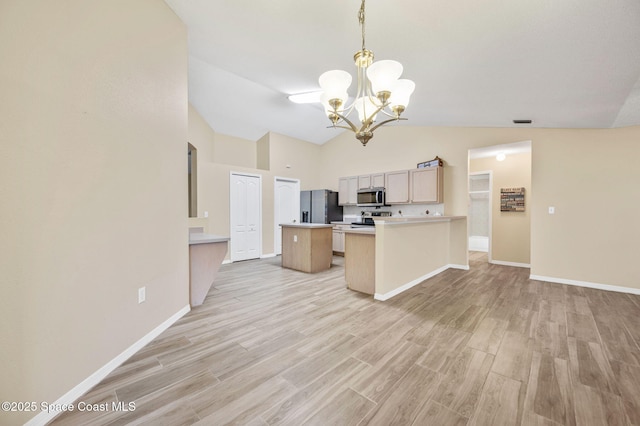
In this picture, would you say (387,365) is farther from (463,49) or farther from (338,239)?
(338,239)

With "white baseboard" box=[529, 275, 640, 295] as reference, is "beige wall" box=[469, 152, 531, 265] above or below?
above

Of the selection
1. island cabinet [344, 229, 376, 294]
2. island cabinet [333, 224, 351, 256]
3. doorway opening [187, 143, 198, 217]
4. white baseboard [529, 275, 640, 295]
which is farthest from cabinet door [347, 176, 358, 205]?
white baseboard [529, 275, 640, 295]

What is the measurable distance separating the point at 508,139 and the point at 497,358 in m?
4.05

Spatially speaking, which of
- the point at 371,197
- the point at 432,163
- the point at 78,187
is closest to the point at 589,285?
the point at 432,163

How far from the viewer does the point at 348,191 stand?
21.6 ft

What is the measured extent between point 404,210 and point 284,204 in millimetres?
3116

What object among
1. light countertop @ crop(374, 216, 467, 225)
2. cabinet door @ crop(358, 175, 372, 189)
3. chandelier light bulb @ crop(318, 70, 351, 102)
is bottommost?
light countertop @ crop(374, 216, 467, 225)

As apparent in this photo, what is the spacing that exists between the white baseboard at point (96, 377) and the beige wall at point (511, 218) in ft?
21.1

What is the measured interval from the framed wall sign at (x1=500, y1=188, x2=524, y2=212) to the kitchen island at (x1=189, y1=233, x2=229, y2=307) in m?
5.99

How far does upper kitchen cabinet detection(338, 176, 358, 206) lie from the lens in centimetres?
641

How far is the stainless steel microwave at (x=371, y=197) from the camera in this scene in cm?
578

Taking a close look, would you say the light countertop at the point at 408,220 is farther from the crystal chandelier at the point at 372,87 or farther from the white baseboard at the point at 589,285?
the white baseboard at the point at 589,285

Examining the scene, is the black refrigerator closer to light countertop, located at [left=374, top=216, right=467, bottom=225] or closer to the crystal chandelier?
light countertop, located at [left=374, top=216, right=467, bottom=225]

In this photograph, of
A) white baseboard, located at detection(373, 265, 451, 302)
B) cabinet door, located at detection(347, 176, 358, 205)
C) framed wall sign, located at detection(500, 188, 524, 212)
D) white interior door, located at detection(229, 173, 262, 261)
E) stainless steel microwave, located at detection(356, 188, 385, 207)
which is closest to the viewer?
white baseboard, located at detection(373, 265, 451, 302)
